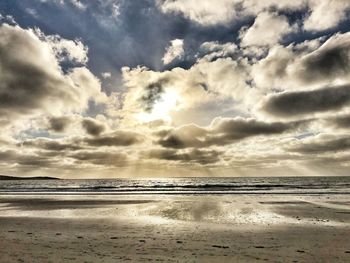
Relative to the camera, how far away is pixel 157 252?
36.3ft

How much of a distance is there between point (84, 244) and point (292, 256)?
7.51 m

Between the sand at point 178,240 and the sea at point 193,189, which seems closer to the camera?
the sand at point 178,240

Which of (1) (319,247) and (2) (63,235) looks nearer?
(1) (319,247)

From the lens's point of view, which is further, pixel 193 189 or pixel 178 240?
pixel 193 189

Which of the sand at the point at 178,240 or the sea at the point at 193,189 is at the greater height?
the sea at the point at 193,189

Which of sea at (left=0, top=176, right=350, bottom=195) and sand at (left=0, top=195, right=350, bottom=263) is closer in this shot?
sand at (left=0, top=195, right=350, bottom=263)

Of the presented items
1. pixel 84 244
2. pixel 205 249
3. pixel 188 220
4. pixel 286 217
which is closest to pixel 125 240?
pixel 84 244

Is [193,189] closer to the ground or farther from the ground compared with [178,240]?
farther from the ground

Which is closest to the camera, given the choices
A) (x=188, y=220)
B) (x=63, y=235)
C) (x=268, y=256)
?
(x=268, y=256)

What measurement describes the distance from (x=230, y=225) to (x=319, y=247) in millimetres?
5903

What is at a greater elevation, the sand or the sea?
the sea

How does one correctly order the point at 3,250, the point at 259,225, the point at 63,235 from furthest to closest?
1. the point at 259,225
2. the point at 63,235
3. the point at 3,250

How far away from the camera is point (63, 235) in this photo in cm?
1458

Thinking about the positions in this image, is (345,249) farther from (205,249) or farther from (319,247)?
(205,249)
